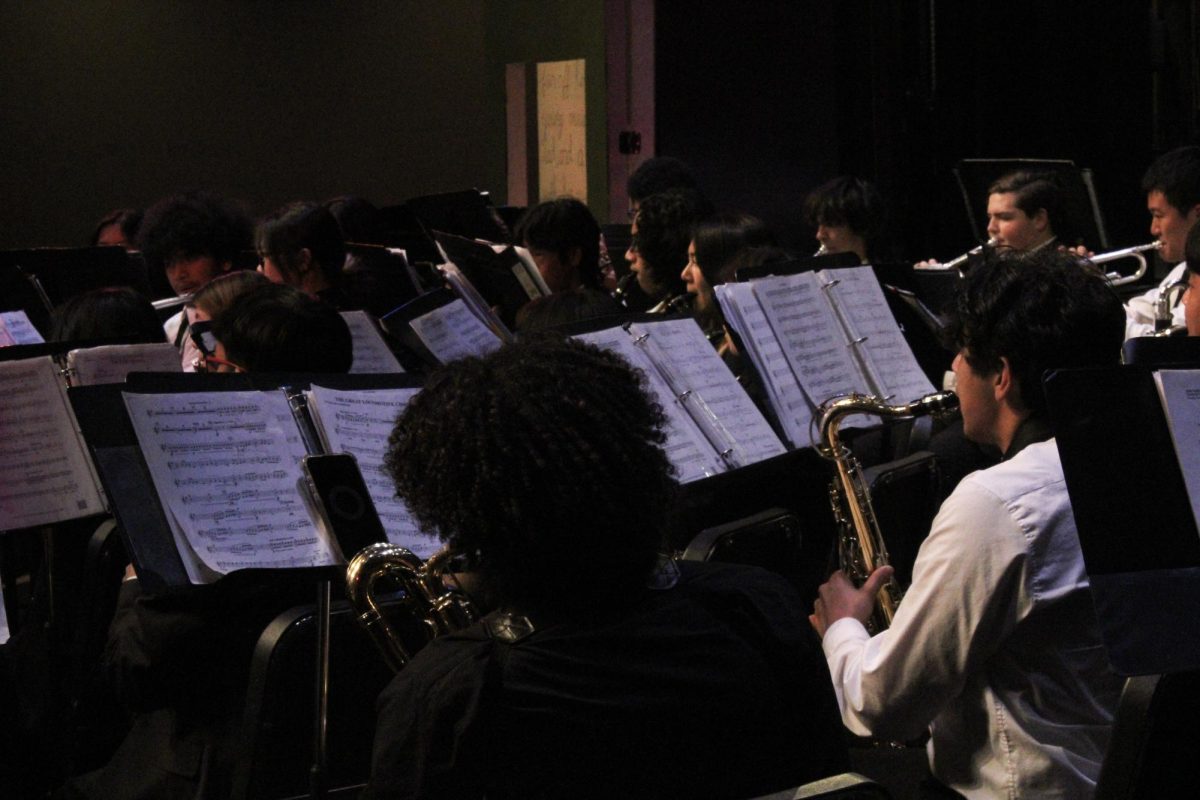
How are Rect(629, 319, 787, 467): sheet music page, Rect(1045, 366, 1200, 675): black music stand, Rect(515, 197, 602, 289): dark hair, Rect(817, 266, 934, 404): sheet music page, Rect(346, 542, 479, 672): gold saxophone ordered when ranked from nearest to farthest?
Rect(1045, 366, 1200, 675): black music stand
Rect(346, 542, 479, 672): gold saxophone
Rect(629, 319, 787, 467): sheet music page
Rect(817, 266, 934, 404): sheet music page
Rect(515, 197, 602, 289): dark hair

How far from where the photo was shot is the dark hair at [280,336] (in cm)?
266

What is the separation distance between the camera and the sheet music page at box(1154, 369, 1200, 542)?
1392 millimetres

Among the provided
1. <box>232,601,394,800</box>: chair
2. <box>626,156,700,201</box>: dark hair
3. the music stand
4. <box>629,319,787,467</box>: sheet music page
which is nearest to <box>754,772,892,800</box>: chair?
<box>232,601,394,800</box>: chair

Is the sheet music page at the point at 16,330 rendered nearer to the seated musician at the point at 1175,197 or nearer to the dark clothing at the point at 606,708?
the dark clothing at the point at 606,708

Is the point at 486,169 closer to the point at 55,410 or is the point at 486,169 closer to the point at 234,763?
the point at 55,410

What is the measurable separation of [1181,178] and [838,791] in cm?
397

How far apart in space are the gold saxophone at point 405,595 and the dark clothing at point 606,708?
46 centimetres

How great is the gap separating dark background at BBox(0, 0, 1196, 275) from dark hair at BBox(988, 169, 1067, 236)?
186cm

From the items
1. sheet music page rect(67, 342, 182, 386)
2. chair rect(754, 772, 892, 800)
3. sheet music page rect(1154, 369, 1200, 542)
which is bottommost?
chair rect(754, 772, 892, 800)

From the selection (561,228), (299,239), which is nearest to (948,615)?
(299,239)

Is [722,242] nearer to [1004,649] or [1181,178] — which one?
[1181,178]

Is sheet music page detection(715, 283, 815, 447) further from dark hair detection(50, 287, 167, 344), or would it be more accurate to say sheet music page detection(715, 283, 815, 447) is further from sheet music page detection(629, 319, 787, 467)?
dark hair detection(50, 287, 167, 344)

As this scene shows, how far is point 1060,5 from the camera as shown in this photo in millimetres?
6980

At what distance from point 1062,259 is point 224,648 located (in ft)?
4.45
